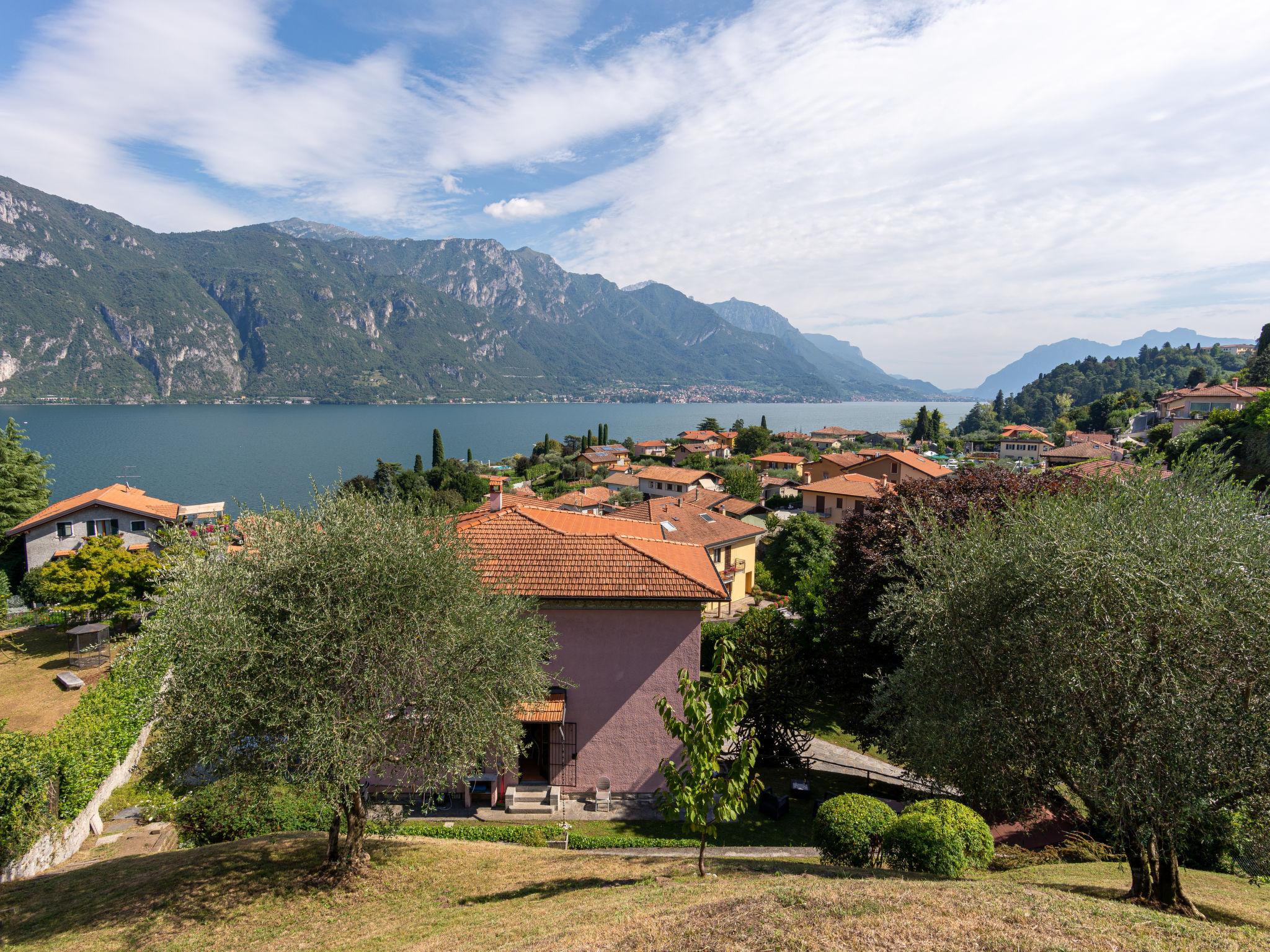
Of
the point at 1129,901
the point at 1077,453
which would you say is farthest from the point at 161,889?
the point at 1077,453

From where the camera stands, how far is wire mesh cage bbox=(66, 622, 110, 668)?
24.1m

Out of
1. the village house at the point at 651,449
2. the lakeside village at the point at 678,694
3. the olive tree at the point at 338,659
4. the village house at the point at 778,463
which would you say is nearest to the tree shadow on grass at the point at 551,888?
the lakeside village at the point at 678,694

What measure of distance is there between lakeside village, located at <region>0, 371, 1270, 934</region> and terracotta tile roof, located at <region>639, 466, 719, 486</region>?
54854 mm

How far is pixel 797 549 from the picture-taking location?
39031 millimetres

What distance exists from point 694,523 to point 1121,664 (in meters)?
31.0

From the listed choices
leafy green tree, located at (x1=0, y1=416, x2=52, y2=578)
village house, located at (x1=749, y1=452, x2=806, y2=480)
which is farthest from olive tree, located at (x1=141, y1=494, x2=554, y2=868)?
village house, located at (x1=749, y1=452, x2=806, y2=480)

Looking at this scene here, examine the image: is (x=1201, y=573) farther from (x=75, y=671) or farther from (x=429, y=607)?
(x=75, y=671)

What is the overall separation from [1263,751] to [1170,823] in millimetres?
1359

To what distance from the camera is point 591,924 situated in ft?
25.5

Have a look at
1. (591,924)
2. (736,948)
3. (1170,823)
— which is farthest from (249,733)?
(1170,823)

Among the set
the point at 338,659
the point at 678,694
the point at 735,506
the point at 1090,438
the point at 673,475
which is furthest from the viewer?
the point at 1090,438

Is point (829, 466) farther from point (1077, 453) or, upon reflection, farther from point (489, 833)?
point (489, 833)

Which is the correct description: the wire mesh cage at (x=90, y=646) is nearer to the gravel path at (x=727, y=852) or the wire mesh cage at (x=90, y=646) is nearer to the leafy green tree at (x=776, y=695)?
the gravel path at (x=727, y=852)

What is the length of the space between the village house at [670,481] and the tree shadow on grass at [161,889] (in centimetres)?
6555
